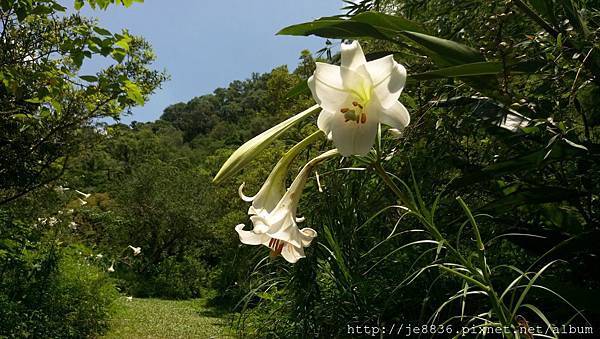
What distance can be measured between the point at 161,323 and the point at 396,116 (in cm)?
718

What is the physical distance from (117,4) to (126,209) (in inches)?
463

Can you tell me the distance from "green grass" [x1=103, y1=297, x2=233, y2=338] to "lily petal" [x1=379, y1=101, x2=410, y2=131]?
4.69 metres

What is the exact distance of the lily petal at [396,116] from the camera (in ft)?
1.35

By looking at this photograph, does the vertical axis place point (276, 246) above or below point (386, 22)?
below

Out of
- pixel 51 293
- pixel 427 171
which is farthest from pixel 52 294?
pixel 427 171

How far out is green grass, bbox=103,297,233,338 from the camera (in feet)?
19.4

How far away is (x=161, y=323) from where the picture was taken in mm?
6992

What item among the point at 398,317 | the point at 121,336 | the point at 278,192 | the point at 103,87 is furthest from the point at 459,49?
the point at 121,336

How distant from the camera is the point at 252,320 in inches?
75.3

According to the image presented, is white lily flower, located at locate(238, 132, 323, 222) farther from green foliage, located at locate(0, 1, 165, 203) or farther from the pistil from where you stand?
green foliage, located at locate(0, 1, 165, 203)

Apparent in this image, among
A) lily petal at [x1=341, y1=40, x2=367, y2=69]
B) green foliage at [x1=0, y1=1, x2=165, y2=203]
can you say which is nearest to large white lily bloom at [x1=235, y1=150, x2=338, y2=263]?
lily petal at [x1=341, y1=40, x2=367, y2=69]

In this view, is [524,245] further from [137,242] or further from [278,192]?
[137,242]

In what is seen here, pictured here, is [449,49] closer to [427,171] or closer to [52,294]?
[427,171]

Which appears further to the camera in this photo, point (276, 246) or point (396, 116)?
point (276, 246)
